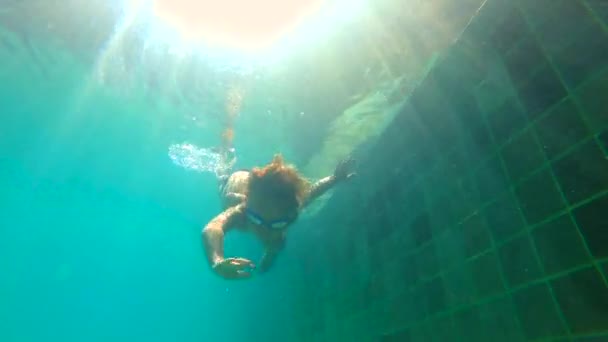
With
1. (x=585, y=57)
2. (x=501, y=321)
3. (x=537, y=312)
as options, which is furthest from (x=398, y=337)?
(x=585, y=57)

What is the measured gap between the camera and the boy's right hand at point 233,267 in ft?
12.5

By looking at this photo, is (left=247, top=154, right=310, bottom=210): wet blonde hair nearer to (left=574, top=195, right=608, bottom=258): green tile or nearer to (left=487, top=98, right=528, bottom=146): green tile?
(left=487, top=98, right=528, bottom=146): green tile

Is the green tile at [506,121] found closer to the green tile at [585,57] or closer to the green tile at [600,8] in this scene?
the green tile at [585,57]

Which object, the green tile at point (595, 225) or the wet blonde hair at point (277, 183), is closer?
the green tile at point (595, 225)

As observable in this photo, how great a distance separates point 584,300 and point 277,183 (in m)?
3.29

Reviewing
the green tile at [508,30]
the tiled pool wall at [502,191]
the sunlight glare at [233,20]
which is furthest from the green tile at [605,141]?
the sunlight glare at [233,20]

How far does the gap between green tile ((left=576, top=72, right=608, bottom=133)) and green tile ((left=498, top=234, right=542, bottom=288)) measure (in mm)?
1204

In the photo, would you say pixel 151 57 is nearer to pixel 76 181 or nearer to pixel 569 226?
pixel 569 226

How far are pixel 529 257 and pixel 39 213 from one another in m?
64.4

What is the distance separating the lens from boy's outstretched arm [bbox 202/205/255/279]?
3.83 meters

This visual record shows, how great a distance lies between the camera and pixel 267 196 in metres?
4.66

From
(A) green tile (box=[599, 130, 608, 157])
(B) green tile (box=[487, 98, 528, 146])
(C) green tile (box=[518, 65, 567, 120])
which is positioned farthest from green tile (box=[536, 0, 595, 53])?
(A) green tile (box=[599, 130, 608, 157])

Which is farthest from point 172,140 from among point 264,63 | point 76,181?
point 76,181

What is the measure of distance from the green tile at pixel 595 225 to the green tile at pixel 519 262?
0.60 metres
